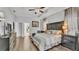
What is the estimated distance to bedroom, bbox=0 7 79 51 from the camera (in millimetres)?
2398

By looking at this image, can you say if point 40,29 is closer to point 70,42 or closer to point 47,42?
point 47,42

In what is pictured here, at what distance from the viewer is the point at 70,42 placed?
239 centimetres

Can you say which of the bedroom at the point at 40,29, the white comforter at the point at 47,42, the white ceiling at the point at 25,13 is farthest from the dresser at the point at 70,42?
the white ceiling at the point at 25,13

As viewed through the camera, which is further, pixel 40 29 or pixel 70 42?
pixel 40 29

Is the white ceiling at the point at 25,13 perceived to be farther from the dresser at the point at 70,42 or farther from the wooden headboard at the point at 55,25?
the dresser at the point at 70,42

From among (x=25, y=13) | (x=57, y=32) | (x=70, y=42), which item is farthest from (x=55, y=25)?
(x=25, y=13)

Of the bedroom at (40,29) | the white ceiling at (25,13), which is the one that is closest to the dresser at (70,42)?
the bedroom at (40,29)

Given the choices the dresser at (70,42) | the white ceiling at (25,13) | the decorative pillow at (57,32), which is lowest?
the dresser at (70,42)

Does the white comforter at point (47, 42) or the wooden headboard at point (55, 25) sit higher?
the wooden headboard at point (55, 25)

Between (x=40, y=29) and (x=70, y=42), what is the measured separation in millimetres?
597

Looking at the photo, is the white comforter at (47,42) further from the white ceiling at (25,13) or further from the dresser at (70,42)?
the white ceiling at (25,13)

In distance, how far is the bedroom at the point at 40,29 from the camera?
2398 millimetres

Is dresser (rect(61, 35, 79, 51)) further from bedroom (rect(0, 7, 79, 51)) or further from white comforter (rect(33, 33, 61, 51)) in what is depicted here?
white comforter (rect(33, 33, 61, 51))
